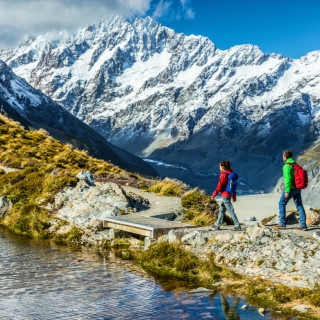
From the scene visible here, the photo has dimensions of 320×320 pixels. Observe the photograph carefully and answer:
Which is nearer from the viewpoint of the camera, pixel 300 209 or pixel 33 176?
pixel 300 209

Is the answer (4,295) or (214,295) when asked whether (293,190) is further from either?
(4,295)

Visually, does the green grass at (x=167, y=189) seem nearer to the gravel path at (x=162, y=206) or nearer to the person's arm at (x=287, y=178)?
the gravel path at (x=162, y=206)

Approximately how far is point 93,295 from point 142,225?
4723mm

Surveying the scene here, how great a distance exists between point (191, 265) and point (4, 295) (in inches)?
191

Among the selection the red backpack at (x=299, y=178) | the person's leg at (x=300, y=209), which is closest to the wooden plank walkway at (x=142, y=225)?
the person's leg at (x=300, y=209)

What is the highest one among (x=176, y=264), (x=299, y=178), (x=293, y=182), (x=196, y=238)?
(x=299, y=178)

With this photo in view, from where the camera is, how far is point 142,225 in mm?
13477

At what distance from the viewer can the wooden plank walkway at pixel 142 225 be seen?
43.2 feet

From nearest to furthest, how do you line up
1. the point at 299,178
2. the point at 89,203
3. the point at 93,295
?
1. the point at 93,295
2. the point at 299,178
3. the point at 89,203

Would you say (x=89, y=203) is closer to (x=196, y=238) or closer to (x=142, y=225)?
(x=142, y=225)

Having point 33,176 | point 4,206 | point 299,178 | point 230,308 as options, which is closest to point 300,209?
point 299,178

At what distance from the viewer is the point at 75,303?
8.40m

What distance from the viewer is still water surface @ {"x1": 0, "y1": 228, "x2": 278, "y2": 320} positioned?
7.95 metres

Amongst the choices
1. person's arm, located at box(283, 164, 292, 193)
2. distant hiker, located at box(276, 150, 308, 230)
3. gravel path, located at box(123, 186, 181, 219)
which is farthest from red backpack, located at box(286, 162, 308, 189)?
gravel path, located at box(123, 186, 181, 219)
